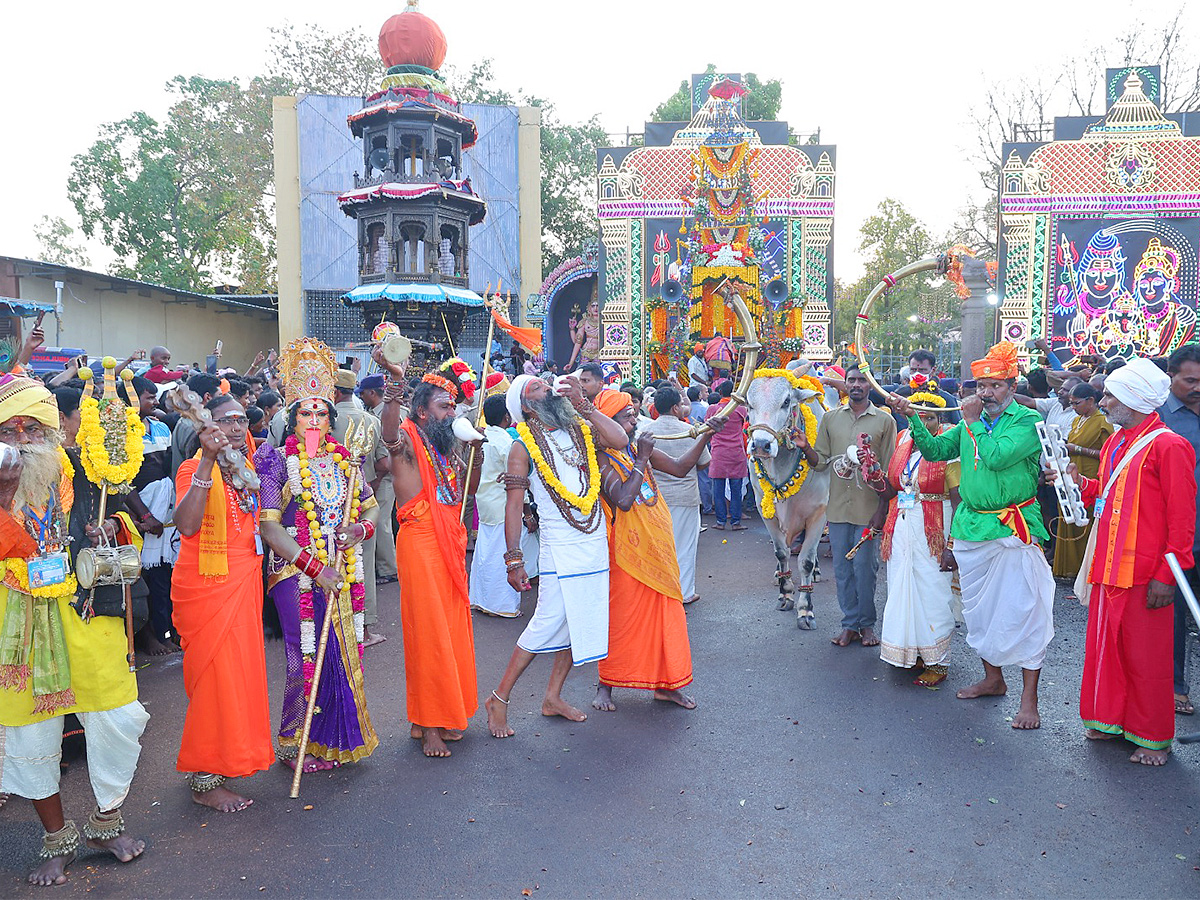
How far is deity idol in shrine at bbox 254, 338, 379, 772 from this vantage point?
4.26m

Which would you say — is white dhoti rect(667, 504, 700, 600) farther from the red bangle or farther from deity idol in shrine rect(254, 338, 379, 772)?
the red bangle

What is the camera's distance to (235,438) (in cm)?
404

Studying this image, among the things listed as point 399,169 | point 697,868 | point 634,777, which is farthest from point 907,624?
point 399,169

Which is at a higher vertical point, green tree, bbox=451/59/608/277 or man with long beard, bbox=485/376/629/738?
green tree, bbox=451/59/608/277

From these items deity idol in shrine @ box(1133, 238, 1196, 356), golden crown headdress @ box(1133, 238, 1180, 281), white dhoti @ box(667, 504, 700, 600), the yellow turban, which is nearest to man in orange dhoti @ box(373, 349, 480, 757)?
the yellow turban

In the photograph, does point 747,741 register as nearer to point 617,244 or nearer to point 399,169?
point 399,169

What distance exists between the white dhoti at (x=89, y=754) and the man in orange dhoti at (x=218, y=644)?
1.17ft

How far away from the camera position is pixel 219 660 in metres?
3.88

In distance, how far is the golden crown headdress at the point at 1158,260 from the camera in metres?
20.0

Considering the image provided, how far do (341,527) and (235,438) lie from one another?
674mm

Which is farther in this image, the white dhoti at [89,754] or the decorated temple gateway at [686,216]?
the decorated temple gateway at [686,216]

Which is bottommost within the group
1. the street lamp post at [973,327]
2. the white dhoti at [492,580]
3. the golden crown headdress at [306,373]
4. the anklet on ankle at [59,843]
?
the anklet on ankle at [59,843]

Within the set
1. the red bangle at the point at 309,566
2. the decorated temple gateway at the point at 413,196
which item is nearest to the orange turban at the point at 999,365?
the red bangle at the point at 309,566

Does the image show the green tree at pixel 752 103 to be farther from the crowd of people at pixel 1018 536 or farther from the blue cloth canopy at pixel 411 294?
the crowd of people at pixel 1018 536
